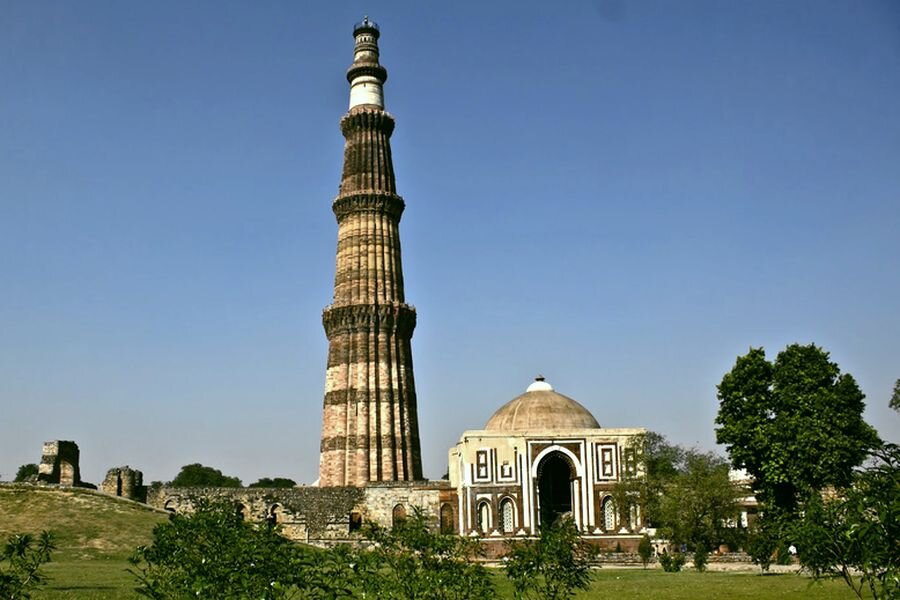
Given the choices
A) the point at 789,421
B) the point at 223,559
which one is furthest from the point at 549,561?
the point at 789,421

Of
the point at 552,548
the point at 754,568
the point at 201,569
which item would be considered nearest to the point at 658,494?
the point at 754,568

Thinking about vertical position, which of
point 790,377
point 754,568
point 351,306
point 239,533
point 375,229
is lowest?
point 754,568

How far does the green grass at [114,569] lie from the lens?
19.5m

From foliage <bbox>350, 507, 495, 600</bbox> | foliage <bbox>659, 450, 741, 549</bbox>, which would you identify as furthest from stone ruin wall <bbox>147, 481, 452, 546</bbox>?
foliage <bbox>350, 507, 495, 600</bbox>

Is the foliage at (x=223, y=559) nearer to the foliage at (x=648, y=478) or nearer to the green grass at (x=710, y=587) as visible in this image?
the green grass at (x=710, y=587)

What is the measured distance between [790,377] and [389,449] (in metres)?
20.1

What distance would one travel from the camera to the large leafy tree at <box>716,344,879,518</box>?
3219 cm

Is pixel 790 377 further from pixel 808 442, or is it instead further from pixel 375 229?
pixel 375 229

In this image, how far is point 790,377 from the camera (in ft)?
111

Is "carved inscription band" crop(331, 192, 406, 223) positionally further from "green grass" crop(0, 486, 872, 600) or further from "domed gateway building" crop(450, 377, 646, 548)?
"green grass" crop(0, 486, 872, 600)

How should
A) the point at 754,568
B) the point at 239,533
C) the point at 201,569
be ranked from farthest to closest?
the point at 754,568, the point at 239,533, the point at 201,569

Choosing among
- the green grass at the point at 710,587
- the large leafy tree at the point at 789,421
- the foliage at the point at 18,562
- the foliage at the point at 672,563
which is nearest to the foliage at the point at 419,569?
the foliage at the point at 18,562

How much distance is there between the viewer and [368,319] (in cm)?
4800

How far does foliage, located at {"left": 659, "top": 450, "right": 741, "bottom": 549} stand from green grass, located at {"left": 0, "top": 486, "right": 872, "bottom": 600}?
3554mm
